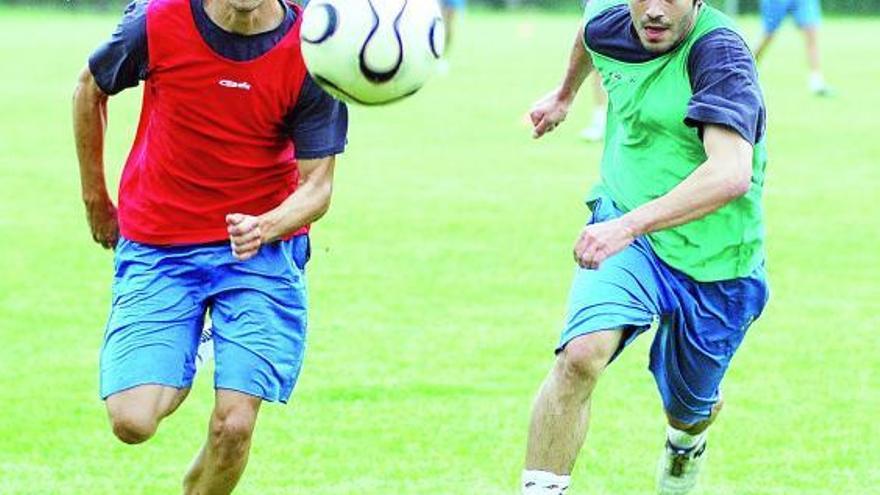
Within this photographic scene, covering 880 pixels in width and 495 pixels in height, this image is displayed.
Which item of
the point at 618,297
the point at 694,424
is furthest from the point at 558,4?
the point at 618,297

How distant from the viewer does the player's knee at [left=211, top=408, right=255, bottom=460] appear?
7.03m

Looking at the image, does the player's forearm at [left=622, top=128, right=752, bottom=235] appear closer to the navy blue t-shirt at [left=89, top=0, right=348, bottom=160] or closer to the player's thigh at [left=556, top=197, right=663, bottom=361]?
the player's thigh at [left=556, top=197, right=663, bottom=361]

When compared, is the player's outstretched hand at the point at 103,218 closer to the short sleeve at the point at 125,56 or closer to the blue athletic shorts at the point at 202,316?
the blue athletic shorts at the point at 202,316

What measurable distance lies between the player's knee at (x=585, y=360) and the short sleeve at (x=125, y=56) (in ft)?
5.95

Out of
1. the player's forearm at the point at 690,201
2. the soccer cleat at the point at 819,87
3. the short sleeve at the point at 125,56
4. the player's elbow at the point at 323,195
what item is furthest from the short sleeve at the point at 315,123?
the soccer cleat at the point at 819,87

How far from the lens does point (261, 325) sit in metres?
7.23

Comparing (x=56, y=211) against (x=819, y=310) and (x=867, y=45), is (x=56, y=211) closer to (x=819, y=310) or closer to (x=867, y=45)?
(x=819, y=310)

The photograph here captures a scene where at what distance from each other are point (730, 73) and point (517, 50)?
94.9 ft

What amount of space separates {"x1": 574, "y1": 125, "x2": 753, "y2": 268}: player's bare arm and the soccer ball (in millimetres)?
Answer: 812

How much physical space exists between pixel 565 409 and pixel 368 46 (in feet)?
4.89

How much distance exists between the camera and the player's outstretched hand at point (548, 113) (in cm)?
823

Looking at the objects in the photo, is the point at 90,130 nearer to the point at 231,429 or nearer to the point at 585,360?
the point at 231,429

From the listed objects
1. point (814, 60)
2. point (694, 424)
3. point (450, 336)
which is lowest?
point (814, 60)

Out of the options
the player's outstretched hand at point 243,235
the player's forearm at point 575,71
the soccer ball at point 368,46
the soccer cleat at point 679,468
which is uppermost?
the soccer ball at point 368,46
